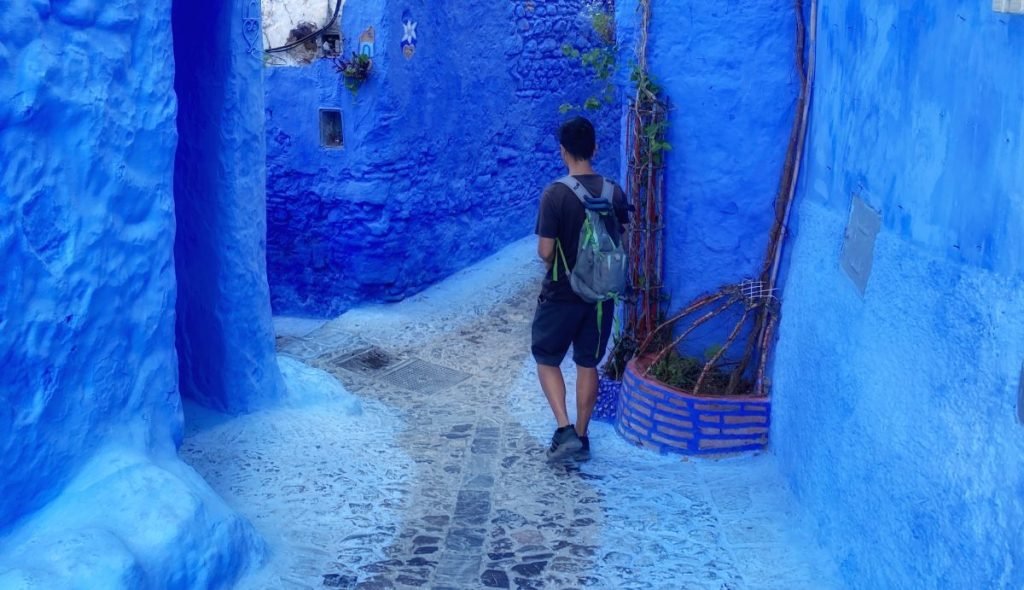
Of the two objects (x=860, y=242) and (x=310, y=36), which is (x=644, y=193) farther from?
(x=310, y=36)

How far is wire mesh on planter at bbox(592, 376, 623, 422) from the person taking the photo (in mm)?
5129

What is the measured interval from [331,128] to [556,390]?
399 centimetres

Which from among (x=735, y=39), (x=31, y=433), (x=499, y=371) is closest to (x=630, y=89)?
(x=735, y=39)

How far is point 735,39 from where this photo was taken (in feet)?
15.6

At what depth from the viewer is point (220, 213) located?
181 inches

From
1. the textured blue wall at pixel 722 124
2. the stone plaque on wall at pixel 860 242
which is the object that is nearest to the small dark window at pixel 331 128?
the textured blue wall at pixel 722 124

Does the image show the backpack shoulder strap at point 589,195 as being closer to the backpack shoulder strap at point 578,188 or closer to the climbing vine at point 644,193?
the backpack shoulder strap at point 578,188

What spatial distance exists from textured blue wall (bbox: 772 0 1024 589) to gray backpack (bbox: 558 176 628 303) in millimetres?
820

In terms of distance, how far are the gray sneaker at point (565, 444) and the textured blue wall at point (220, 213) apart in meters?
1.51

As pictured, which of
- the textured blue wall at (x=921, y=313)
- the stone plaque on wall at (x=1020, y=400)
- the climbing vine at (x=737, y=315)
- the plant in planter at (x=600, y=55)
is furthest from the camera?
the plant in planter at (x=600, y=55)

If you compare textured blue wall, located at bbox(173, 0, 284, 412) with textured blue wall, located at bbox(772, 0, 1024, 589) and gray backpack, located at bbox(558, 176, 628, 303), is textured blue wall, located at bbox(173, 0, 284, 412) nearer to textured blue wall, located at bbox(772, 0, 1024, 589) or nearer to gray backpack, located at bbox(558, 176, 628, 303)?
gray backpack, located at bbox(558, 176, 628, 303)

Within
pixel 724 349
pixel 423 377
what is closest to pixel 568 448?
pixel 724 349

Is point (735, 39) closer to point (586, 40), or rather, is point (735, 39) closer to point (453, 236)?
point (453, 236)

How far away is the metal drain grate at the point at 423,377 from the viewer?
5867 mm
